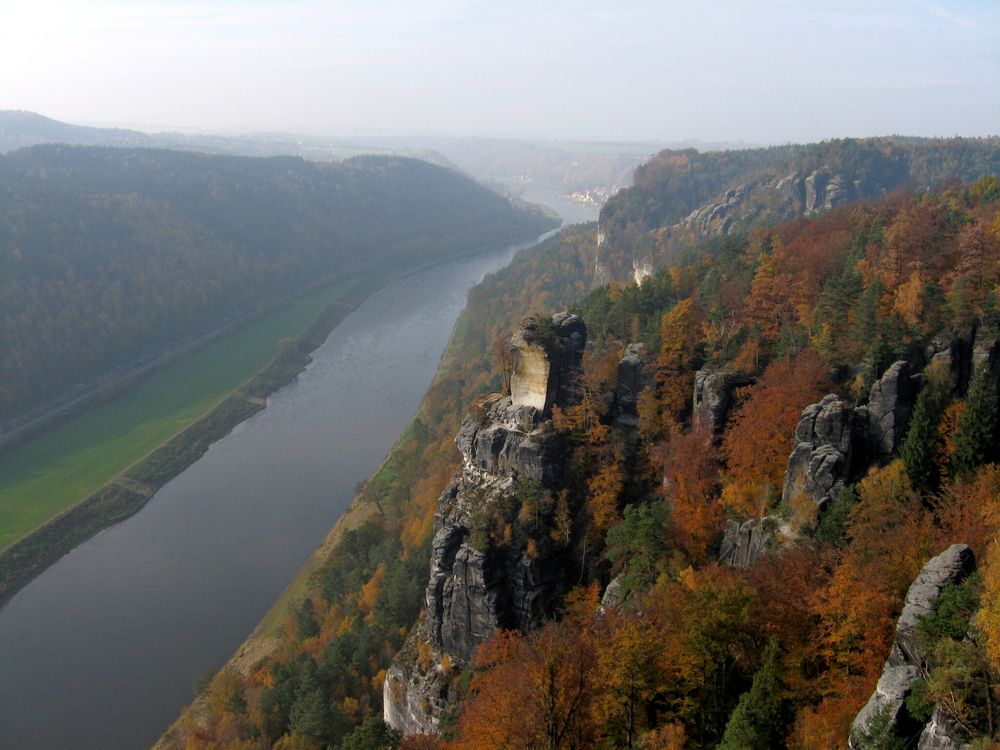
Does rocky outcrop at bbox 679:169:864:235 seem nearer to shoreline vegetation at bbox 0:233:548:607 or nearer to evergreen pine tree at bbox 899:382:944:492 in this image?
shoreline vegetation at bbox 0:233:548:607

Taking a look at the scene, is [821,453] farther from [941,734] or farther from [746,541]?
[941,734]

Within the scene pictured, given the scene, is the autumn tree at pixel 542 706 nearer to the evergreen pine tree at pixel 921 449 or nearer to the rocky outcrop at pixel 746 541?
the rocky outcrop at pixel 746 541

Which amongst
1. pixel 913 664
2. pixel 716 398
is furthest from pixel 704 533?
pixel 913 664

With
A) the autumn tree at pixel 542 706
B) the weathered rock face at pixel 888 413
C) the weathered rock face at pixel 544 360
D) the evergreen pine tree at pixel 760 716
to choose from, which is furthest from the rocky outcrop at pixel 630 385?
the evergreen pine tree at pixel 760 716

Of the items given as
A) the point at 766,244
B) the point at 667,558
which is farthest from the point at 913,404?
the point at 766,244

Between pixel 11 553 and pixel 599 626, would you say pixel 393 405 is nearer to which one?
pixel 11 553

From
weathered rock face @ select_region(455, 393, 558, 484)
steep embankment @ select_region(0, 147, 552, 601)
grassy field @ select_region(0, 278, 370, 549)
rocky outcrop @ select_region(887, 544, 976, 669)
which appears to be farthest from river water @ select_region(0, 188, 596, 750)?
rocky outcrop @ select_region(887, 544, 976, 669)
